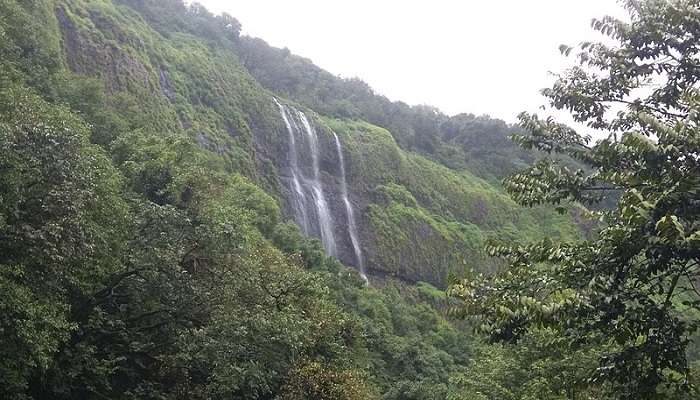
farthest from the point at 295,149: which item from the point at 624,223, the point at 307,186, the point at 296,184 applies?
the point at 624,223

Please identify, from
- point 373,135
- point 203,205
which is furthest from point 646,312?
point 373,135

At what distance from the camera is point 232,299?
48.6 feet

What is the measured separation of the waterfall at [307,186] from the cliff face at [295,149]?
100 millimetres

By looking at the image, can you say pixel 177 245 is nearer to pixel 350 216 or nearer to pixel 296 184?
pixel 296 184

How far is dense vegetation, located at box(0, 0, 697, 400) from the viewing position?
28.8ft

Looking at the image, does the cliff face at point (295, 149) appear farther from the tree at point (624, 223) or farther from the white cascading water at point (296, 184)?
the tree at point (624, 223)

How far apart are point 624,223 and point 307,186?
127ft

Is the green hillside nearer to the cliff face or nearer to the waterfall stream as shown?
the cliff face

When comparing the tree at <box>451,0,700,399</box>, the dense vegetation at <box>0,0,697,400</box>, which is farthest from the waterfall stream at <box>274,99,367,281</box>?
the tree at <box>451,0,700,399</box>

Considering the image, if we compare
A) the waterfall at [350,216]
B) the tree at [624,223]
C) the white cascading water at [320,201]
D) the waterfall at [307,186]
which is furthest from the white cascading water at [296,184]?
the tree at [624,223]

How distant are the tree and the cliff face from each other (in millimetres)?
22153

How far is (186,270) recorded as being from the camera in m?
15.4

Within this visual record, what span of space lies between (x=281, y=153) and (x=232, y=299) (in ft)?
101

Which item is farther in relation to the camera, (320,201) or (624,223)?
(320,201)
